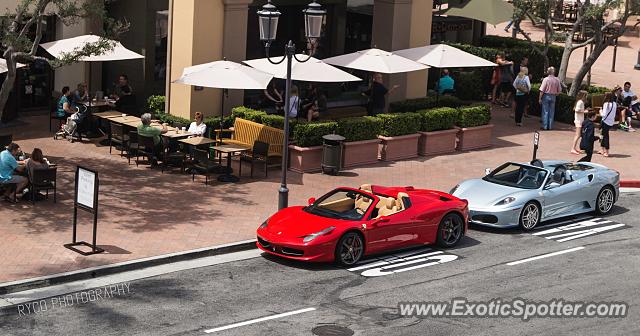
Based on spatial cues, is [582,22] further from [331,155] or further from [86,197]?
[86,197]

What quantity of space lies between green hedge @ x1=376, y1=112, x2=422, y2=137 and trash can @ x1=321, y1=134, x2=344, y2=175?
6.66 ft

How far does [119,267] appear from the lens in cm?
1869

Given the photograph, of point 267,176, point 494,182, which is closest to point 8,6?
point 267,176

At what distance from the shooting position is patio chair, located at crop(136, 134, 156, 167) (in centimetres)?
2539

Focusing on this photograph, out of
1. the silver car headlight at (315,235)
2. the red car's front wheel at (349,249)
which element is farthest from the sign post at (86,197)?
the red car's front wheel at (349,249)

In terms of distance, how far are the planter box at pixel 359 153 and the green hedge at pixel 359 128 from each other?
0.15m

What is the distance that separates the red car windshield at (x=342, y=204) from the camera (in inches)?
789

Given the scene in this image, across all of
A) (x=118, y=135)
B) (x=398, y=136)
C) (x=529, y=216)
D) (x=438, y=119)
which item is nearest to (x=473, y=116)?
(x=438, y=119)

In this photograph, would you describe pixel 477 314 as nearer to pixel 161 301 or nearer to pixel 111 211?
pixel 161 301

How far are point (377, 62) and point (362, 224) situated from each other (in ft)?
31.7

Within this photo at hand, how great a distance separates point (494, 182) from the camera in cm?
2323

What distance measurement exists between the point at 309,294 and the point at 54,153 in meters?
10.7

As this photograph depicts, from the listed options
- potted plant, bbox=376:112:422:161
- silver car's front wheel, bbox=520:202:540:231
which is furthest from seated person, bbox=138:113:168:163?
silver car's front wheel, bbox=520:202:540:231

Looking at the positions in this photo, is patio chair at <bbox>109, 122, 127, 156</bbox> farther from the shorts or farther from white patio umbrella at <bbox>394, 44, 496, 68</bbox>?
the shorts
